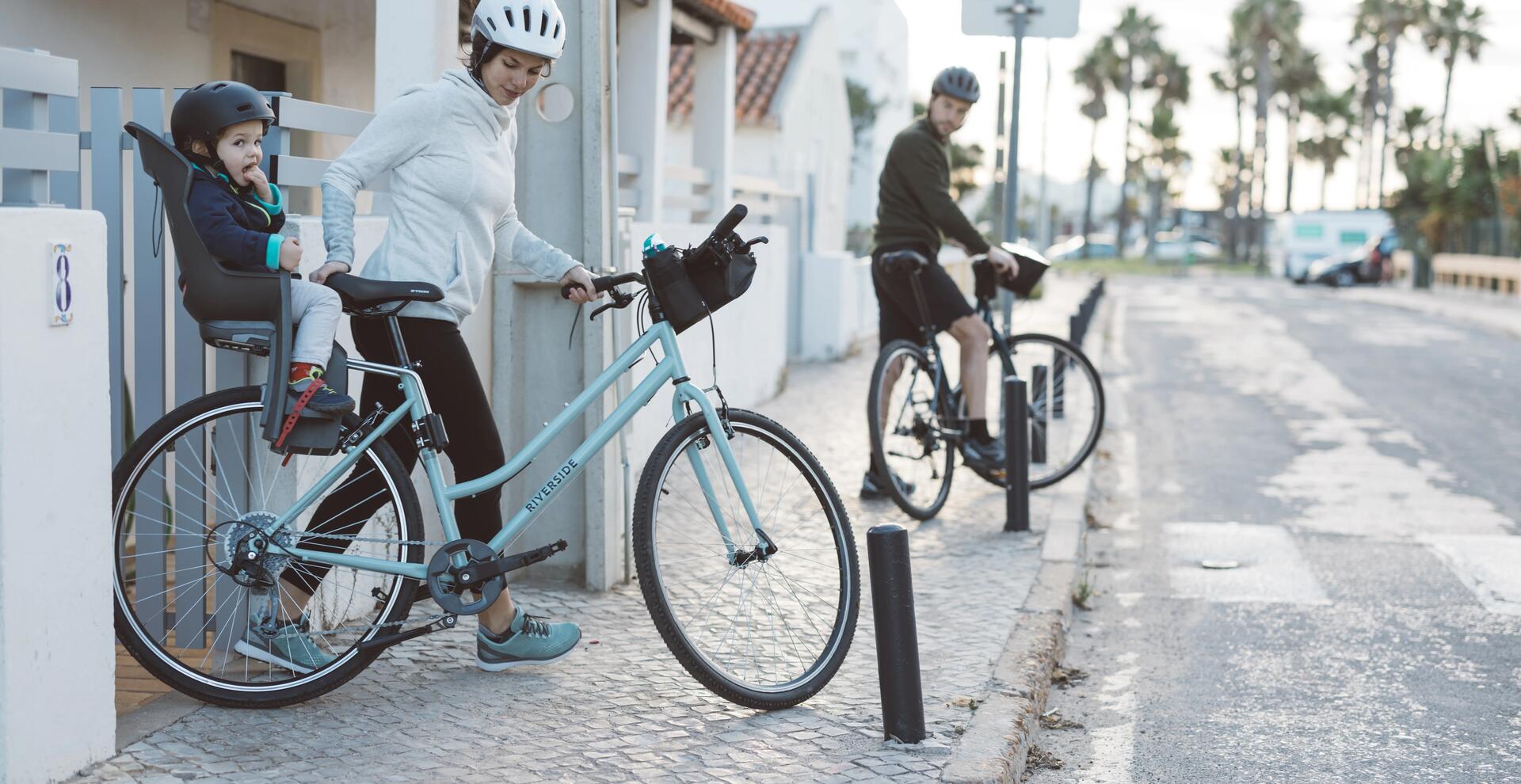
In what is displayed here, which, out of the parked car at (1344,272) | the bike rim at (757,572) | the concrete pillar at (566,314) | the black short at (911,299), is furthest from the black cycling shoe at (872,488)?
the parked car at (1344,272)

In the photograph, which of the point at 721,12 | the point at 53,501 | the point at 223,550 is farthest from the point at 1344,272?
the point at 53,501

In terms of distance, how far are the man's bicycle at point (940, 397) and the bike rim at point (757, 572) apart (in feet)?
8.23

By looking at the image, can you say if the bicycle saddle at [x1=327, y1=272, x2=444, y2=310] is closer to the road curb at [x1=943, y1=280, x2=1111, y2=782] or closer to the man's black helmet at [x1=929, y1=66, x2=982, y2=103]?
the road curb at [x1=943, y1=280, x2=1111, y2=782]

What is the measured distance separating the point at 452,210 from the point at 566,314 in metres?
1.39

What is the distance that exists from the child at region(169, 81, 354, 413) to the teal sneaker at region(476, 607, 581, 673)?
3.03 feet

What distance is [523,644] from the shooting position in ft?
15.8

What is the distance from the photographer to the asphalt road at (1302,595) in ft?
15.3

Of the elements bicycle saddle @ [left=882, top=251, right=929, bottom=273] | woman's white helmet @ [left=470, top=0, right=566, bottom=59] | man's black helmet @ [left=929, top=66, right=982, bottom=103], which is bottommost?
bicycle saddle @ [left=882, top=251, right=929, bottom=273]

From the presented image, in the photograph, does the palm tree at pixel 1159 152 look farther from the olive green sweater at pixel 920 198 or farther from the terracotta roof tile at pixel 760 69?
the olive green sweater at pixel 920 198

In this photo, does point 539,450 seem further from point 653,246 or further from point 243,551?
point 243,551

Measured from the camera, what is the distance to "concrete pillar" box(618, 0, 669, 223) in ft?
36.8

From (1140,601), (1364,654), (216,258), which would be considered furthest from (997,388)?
(216,258)

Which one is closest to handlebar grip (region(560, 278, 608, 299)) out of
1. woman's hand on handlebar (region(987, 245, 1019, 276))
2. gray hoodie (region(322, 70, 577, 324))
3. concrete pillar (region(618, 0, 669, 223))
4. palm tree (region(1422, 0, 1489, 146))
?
gray hoodie (region(322, 70, 577, 324))

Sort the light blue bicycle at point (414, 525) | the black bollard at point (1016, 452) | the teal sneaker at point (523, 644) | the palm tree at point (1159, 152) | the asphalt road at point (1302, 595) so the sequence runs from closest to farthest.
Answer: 1. the light blue bicycle at point (414, 525)
2. the asphalt road at point (1302, 595)
3. the teal sneaker at point (523, 644)
4. the black bollard at point (1016, 452)
5. the palm tree at point (1159, 152)
